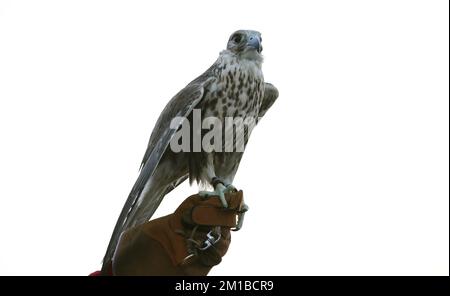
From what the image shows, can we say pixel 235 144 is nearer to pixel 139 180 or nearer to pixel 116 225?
pixel 139 180

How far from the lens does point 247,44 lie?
9.95 ft

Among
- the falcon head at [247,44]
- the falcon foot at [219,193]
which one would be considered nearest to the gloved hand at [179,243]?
the falcon foot at [219,193]

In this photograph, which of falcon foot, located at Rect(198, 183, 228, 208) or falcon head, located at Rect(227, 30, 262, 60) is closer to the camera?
falcon foot, located at Rect(198, 183, 228, 208)

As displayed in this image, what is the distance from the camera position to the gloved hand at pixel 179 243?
246 centimetres

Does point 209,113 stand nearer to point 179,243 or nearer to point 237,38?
point 237,38

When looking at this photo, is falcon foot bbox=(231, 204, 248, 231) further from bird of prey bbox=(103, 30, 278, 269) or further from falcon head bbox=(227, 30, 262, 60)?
falcon head bbox=(227, 30, 262, 60)

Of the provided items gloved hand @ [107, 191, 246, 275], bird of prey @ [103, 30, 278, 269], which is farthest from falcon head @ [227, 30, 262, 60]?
gloved hand @ [107, 191, 246, 275]

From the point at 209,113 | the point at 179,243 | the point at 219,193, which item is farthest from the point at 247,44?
the point at 179,243

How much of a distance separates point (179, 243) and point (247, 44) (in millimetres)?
1085

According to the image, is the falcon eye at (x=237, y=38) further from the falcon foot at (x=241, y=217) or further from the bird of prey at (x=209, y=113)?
the falcon foot at (x=241, y=217)

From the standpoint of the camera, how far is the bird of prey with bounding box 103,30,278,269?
2.91 meters

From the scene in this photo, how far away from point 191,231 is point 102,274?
1.31 feet
